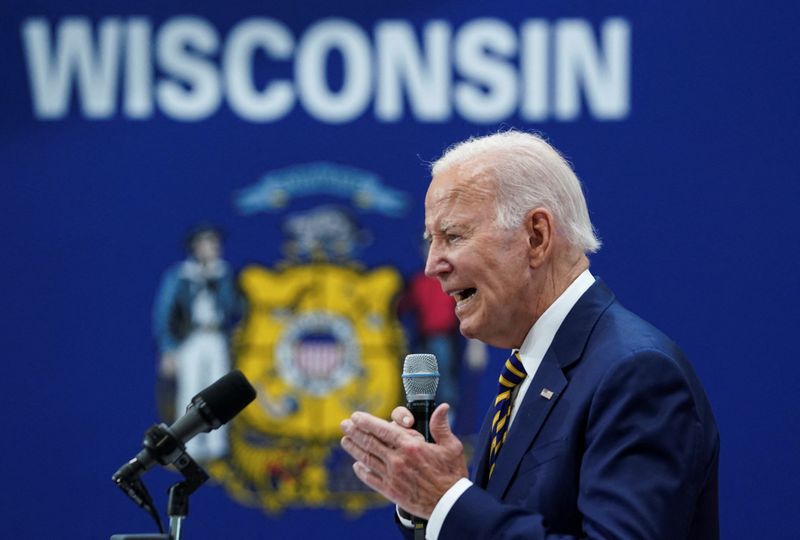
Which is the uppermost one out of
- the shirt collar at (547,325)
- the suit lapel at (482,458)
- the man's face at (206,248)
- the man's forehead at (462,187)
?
the man's forehead at (462,187)

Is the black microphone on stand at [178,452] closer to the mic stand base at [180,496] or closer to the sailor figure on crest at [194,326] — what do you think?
the mic stand base at [180,496]

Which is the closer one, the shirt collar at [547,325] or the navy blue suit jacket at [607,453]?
the navy blue suit jacket at [607,453]

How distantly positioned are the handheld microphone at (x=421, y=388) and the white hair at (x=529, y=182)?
0.32 m

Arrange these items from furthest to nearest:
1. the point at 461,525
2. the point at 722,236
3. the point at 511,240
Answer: the point at 722,236
the point at 511,240
the point at 461,525

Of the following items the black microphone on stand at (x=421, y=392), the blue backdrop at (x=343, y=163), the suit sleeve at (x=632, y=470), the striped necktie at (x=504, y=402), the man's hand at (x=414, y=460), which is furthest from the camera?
the blue backdrop at (x=343, y=163)

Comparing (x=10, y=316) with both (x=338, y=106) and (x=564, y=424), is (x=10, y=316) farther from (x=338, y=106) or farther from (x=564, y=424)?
(x=564, y=424)

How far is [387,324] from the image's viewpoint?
4.96 m

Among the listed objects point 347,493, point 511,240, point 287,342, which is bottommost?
point 347,493

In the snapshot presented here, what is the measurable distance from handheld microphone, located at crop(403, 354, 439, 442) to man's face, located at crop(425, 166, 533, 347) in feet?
0.57

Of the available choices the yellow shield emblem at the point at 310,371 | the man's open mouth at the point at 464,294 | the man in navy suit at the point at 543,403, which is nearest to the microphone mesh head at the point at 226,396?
the man in navy suit at the point at 543,403

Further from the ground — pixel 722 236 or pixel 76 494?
pixel 722 236

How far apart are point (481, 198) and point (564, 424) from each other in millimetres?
496

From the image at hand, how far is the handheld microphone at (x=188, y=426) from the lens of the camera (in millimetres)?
1814

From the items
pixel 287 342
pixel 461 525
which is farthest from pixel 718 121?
pixel 461 525
